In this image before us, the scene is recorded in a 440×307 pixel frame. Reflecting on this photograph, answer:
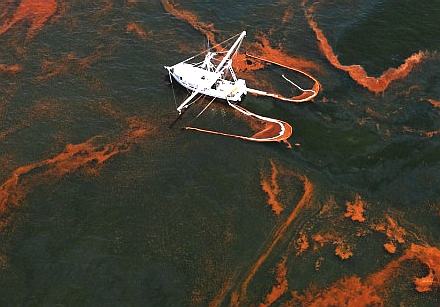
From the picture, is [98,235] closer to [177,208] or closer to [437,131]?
[177,208]

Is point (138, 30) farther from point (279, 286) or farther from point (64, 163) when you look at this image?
point (279, 286)

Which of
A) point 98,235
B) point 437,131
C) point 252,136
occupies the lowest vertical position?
point 98,235

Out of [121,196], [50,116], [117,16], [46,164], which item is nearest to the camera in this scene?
[121,196]

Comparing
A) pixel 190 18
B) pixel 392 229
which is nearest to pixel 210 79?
pixel 190 18

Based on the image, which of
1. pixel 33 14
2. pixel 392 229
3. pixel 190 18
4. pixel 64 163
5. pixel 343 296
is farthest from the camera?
pixel 33 14

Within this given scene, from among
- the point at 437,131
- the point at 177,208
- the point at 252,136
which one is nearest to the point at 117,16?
the point at 252,136

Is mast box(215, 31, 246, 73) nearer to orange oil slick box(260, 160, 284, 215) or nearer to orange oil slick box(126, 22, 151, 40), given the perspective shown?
orange oil slick box(126, 22, 151, 40)

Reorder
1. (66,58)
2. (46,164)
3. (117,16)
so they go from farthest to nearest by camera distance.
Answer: (117,16) < (66,58) < (46,164)
